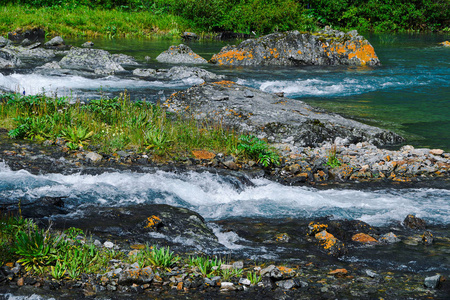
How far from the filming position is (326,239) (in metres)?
5.51

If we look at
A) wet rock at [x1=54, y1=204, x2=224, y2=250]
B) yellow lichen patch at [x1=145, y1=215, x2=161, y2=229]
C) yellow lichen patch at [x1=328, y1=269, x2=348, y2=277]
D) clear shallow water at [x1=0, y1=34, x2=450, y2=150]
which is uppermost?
yellow lichen patch at [x1=328, y1=269, x2=348, y2=277]

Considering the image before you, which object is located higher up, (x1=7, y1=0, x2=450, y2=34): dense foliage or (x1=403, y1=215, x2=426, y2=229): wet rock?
(x1=7, y1=0, x2=450, y2=34): dense foliage

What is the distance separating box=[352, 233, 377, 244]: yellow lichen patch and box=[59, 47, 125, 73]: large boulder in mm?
14853

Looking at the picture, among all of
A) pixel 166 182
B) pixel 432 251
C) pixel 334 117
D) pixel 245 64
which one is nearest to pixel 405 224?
pixel 432 251

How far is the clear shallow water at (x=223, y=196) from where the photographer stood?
22.3 feet

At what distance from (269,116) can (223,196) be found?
4023 millimetres

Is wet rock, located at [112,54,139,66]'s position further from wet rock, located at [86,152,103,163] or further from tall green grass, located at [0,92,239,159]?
wet rock, located at [86,152,103,163]

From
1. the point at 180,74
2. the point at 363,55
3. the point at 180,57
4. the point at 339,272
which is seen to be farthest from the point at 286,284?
the point at 363,55

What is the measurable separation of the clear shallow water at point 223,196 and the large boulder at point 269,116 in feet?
8.88

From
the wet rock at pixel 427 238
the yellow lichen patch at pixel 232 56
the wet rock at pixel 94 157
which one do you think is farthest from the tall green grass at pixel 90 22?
the wet rock at pixel 427 238

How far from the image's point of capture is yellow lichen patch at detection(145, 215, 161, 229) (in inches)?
222

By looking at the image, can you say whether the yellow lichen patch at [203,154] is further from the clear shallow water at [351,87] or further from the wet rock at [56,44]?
the wet rock at [56,44]

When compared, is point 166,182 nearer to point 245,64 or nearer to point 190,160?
point 190,160

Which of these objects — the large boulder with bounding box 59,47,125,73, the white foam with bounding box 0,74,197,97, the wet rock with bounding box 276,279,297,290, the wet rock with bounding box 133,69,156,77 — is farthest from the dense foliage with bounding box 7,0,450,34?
the wet rock with bounding box 276,279,297,290
